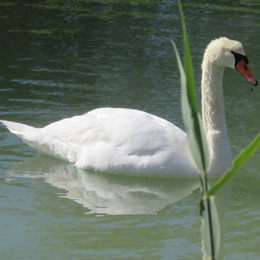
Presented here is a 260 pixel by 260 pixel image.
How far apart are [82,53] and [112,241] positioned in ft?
24.6

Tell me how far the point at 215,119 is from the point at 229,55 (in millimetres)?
714

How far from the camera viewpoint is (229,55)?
17.9ft

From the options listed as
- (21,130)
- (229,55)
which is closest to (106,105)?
(21,130)

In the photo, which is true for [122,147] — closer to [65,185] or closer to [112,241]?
[65,185]

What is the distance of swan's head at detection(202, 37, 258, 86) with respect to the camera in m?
5.48

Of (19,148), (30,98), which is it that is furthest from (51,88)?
(19,148)

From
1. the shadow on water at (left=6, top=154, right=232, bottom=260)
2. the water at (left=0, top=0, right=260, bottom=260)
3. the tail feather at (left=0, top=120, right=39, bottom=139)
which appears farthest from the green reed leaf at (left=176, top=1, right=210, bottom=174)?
the tail feather at (left=0, top=120, right=39, bottom=139)

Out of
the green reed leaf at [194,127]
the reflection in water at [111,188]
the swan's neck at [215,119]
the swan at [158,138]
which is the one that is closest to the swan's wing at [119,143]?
the swan at [158,138]

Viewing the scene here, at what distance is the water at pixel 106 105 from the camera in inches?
168

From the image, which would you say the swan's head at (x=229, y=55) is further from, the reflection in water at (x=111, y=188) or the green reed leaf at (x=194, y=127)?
the green reed leaf at (x=194, y=127)

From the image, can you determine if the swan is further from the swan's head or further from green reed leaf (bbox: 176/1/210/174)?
green reed leaf (bbox: 176/1/210/174)

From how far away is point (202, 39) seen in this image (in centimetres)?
1252

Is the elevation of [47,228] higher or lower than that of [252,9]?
lower

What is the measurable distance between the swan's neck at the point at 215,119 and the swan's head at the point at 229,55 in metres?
0.10
